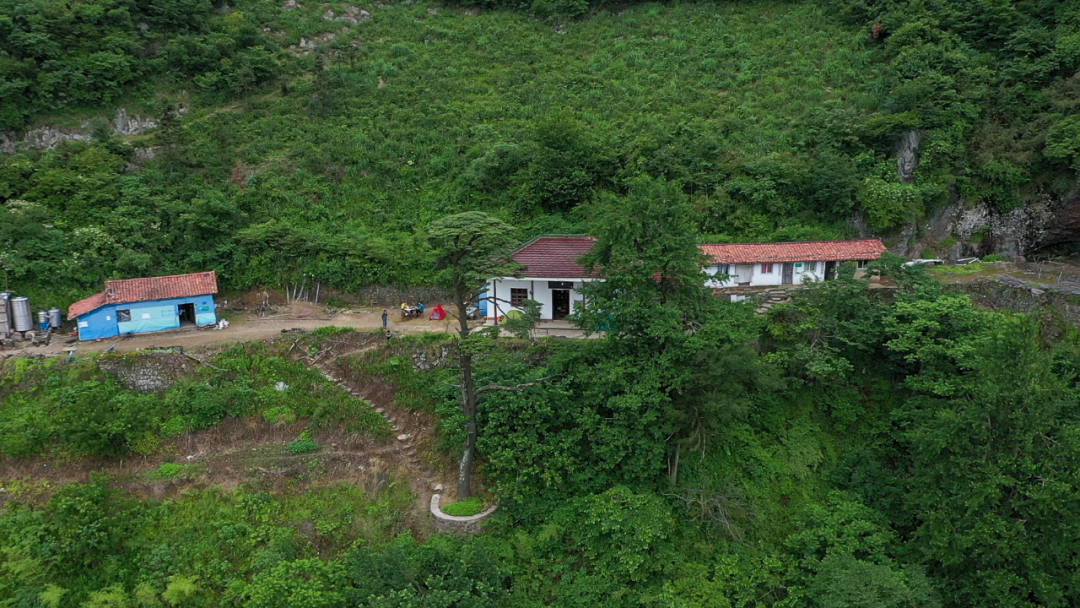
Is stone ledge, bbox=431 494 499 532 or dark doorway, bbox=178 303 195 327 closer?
stone ledge, bbox=431 494 499 532

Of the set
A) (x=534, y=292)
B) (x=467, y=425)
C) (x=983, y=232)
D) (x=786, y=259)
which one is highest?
(x=983, y=232)

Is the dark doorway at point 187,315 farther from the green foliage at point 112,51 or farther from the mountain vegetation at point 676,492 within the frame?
the green foliage at point 112,51

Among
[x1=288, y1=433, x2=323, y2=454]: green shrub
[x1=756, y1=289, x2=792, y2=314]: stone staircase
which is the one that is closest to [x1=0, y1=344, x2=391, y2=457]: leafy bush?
[x1=288, y1=433, x2=323, y2=454]: green shrub

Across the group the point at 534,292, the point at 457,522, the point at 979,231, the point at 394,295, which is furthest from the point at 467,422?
the point at 979,231

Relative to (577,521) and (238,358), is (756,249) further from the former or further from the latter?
(238,358)

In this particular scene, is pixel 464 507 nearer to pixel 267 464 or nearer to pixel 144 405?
pixel 267 464

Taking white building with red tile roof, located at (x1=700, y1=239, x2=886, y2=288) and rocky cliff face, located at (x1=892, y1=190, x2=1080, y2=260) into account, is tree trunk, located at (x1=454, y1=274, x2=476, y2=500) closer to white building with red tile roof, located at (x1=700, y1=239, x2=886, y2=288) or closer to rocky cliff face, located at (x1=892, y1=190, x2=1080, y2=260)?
white building with red tile roof, located at (x1=700, y1=239, x2=886, y2=288)

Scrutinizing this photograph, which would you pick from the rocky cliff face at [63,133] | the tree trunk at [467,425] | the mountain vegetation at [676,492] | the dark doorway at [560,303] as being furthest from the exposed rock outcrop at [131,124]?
the tree trunk at [467,425]
